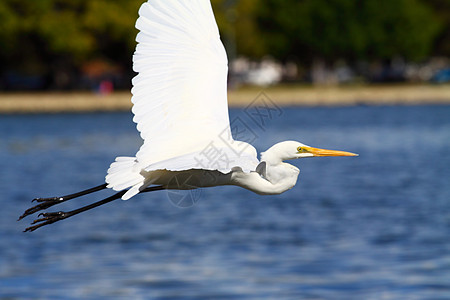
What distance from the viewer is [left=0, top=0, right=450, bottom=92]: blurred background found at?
6856 centimetres

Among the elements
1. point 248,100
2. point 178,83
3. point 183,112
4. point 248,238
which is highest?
point 248,100

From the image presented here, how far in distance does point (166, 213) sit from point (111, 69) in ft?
313

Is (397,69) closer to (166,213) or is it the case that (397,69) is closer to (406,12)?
(406,12)

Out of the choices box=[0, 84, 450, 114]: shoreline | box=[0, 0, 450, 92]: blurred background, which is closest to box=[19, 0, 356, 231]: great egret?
box=[0, 84, 450, 114]: shoreline

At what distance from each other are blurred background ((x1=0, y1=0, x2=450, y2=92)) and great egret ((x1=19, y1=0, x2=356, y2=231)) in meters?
57.3

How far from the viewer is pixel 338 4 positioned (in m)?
82.9

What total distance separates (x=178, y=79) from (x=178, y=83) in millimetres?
52

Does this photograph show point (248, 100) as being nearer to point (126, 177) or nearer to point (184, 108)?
point (184, 108)

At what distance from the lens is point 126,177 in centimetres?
933

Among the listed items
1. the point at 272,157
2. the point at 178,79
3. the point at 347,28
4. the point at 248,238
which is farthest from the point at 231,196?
the point at 347,28

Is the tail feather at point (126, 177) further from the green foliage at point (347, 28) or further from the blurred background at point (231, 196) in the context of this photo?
the green foliage at point (347, 28)

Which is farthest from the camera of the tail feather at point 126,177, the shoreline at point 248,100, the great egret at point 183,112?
the shoreline at point 248,100

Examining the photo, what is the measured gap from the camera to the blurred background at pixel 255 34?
68562mm

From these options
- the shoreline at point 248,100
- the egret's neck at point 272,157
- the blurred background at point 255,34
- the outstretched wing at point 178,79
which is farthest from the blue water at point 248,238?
the blurred background at point 255,34
